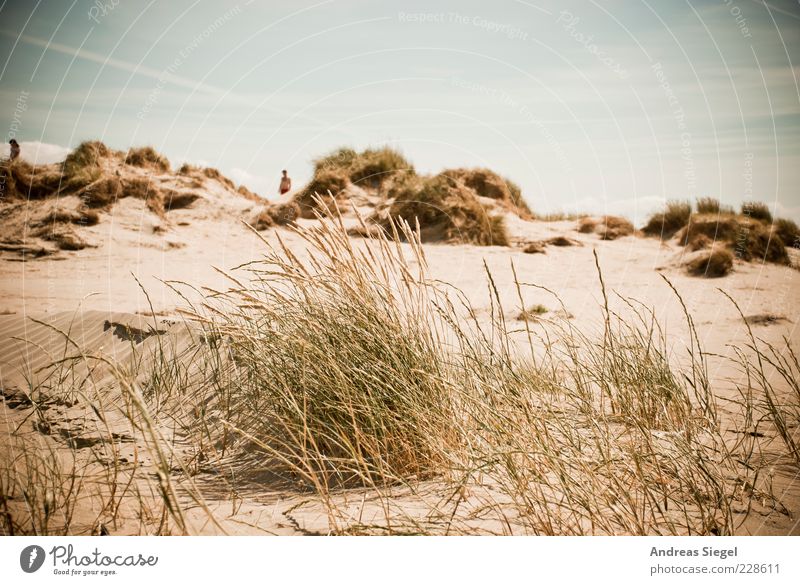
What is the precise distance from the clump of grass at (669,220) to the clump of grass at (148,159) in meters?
11.1

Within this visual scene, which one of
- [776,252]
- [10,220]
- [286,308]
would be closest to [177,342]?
[286,308]

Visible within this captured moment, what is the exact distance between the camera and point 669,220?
488 inches

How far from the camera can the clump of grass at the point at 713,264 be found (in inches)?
337

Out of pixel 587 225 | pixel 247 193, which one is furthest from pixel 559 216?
pixel 247 193

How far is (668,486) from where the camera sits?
246 cm

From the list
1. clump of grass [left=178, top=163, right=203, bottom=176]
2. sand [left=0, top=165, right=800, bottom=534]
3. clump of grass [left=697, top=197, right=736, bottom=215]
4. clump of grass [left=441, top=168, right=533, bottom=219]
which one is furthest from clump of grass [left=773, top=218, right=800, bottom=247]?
clump of grass [left=178, top=163, right=203, bottom=176]

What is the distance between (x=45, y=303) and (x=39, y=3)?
3.49 m

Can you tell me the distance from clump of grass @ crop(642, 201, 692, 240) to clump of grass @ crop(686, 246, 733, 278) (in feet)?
10.2
